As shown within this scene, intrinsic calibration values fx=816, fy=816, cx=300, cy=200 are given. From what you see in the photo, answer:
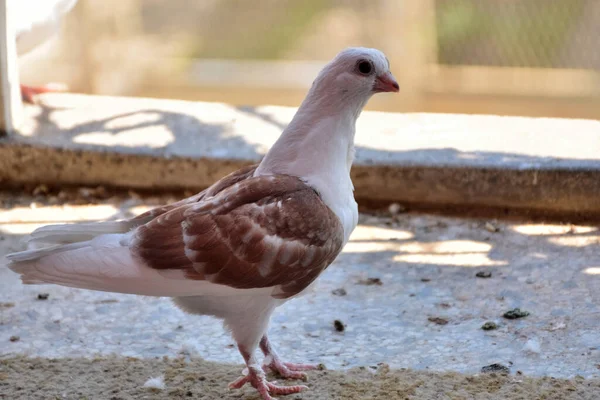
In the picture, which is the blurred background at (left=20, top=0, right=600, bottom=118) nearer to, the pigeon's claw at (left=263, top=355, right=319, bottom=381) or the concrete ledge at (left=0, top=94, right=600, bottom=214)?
the concrete ledge at (left=0, top=94, right=600, bottom=214)

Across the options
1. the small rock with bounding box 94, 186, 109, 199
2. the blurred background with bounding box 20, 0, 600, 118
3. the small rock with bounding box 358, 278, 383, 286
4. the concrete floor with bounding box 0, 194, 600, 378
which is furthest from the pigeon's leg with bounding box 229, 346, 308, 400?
the blurred background with bounding box 20, 0, 600, 118

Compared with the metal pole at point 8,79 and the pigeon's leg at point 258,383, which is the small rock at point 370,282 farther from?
the metal pole at point 8,79

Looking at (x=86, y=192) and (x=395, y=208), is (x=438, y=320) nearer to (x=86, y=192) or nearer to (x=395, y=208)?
(x=395, y=208)

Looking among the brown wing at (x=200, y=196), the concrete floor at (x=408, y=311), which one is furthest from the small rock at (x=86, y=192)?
the brown wing at (x=200, y=196)

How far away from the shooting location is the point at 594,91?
702 cm

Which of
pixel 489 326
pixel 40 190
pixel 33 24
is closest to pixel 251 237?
pixel 489 326

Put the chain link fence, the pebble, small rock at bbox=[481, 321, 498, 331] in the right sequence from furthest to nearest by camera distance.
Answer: the chain link fence < the pebble < small rock at bbox=[481, 321, 498, 331]

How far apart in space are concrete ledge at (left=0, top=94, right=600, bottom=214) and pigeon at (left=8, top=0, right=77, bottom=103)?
12 cm

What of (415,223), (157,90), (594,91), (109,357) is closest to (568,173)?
(415,223)

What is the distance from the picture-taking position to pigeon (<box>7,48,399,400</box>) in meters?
2.33

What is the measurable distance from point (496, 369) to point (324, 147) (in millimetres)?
927

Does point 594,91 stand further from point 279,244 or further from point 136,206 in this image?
point 279,244

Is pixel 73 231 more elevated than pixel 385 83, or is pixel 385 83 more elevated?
pixel 385 83

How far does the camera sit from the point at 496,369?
8.70 feet
